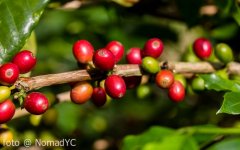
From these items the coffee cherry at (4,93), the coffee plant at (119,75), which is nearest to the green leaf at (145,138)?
the coffee plant at (119,75)

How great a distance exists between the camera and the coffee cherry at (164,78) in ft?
6.91

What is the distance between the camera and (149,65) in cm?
205

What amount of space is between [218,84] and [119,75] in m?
0.50

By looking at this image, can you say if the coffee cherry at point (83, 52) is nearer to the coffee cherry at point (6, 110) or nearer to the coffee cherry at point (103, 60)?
the coffee cherry at point (103, 60)

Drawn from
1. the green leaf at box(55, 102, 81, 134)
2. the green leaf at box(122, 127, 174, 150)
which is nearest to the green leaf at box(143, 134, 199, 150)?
the green leaf at box(122, 127, 174, 150)

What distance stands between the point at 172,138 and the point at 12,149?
93 centimetres

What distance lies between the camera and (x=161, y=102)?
154 inches

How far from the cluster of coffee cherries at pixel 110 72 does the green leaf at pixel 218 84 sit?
137 mm

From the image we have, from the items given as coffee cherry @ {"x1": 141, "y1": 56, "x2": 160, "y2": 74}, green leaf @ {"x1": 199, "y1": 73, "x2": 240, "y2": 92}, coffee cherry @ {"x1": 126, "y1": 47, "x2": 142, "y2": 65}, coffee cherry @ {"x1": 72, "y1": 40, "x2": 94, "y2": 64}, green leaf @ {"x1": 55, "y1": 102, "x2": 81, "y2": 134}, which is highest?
coffee cherry @ {"x1": 72, "y1": 40, "x2": 94, "y2": 64}

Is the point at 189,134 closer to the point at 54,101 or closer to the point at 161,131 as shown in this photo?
the point at 161,131

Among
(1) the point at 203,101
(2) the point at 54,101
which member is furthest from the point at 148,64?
(1) the point at 203,101

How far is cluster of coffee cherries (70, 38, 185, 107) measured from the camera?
1887 millimetres

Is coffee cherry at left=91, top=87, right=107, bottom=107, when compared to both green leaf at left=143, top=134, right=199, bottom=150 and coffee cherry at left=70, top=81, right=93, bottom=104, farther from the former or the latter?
green leaf at left=143, top=134, right=199, bottom=150

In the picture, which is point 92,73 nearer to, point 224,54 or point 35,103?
point 35,103
